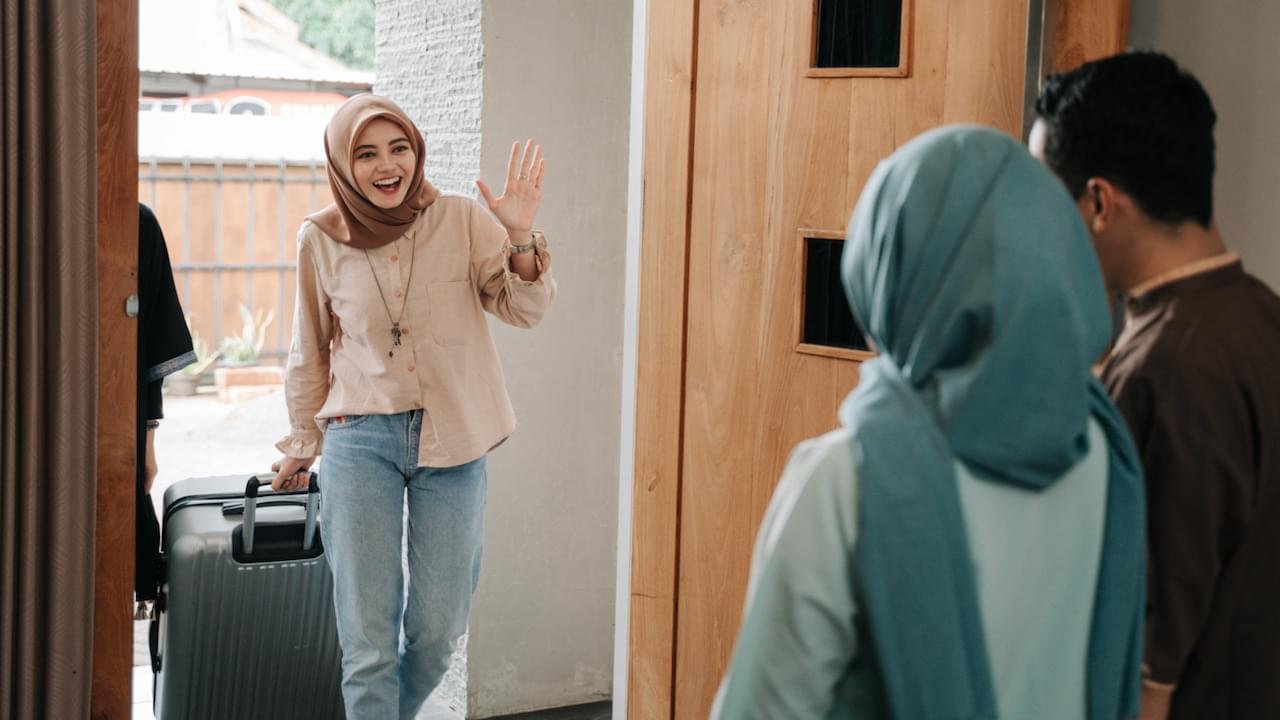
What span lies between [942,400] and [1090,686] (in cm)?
35

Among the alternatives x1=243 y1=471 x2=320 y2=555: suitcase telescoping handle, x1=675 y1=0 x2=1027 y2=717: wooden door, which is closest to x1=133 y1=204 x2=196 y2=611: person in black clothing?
x1=243 y1=471 x2=320 y2=555: suitcase telescoping handle

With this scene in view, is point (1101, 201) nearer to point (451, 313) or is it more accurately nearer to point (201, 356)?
point (451, 313)

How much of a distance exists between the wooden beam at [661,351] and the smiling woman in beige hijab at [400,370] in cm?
23

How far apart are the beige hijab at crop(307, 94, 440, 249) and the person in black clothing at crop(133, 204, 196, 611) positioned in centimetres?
43

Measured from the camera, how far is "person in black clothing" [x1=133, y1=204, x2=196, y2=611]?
2713 millimetres

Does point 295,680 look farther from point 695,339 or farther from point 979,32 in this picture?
point 979,32

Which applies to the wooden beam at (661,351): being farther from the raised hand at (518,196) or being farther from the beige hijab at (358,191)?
the beige hijab at (358,191)

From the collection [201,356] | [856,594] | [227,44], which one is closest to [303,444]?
[856,594]

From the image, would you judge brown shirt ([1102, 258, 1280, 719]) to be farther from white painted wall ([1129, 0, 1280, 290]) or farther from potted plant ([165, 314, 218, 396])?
potted plant ([165, 314, 218, 396])

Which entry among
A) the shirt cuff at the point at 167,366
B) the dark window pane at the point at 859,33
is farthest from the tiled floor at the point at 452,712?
the dark window pane at the point at 859,33

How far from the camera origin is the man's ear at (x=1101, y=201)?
1.37 metres

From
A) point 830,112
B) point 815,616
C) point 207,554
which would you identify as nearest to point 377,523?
point 207,554

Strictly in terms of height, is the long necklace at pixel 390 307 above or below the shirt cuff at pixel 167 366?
above

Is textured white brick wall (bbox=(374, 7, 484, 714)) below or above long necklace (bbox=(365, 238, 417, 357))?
above
